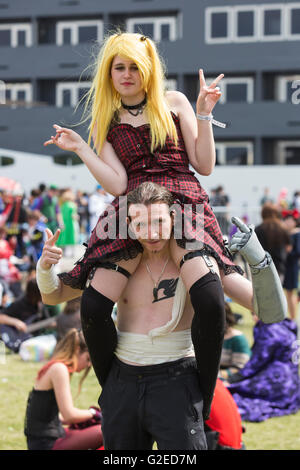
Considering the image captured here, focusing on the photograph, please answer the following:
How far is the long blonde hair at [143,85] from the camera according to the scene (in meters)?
2.74

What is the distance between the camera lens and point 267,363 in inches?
244

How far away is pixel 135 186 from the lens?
2.75 meters

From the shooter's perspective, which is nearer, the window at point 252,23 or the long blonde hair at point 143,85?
the long blonde hair at point 143,85

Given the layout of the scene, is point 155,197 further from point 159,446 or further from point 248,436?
point 248,436

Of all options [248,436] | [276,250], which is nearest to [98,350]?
[248,436]

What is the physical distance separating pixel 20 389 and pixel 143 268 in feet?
13.8

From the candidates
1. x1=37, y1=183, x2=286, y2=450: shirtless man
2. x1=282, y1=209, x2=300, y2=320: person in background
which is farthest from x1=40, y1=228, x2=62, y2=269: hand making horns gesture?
x1=282, y1=209, x2=300, y2=320: person in background

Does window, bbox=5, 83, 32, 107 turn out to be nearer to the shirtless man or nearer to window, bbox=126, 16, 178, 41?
window, bbox=126, 16, 178, 41

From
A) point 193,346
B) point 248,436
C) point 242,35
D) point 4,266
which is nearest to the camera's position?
point 193,346

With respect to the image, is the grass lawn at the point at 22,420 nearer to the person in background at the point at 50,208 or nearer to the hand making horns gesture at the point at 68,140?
the hand making horns gesture at the point at 68,140

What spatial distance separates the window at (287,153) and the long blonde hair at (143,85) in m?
28.3

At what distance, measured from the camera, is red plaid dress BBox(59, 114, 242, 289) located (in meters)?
2.72

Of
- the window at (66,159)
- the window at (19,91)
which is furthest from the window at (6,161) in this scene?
the window at (19,91)

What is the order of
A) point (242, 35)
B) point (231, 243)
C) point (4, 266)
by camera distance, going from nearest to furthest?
point (231, 243) → point (4, 266) → point (242, 35)
